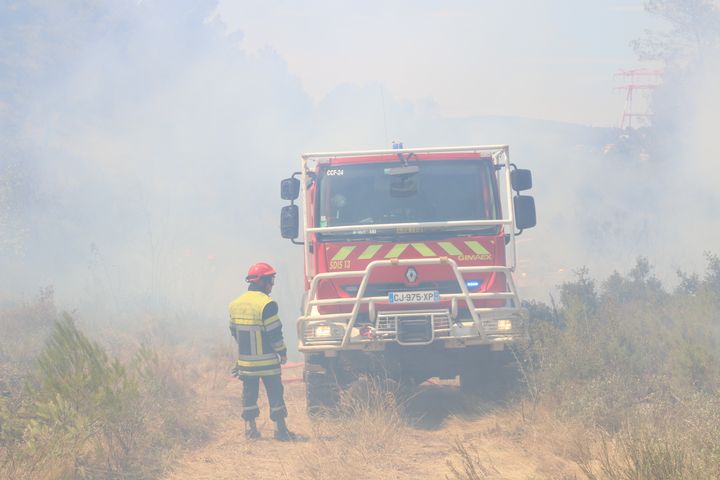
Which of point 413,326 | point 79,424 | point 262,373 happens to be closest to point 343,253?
point 413,326

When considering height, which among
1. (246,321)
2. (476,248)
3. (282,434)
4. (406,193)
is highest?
(406,193)

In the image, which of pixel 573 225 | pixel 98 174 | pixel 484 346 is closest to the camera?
pixel 484 346

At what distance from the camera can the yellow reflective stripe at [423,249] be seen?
8.47m

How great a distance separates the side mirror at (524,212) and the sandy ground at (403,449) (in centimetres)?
182

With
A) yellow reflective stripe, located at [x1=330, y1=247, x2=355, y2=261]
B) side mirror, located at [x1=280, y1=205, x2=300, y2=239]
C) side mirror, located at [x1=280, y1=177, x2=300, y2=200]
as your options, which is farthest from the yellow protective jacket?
side mirror, located at [x1=280, y1=177, x2=300, y2=200]

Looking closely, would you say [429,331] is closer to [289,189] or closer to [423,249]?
[423,249]

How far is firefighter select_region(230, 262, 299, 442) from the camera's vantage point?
26.4 ft

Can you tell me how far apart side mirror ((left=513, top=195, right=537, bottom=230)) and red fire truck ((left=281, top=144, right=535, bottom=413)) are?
10 mm

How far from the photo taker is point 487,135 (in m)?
31.0

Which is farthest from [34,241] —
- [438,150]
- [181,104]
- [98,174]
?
[438,150]

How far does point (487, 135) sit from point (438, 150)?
74.7 ft

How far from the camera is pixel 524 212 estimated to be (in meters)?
8.69

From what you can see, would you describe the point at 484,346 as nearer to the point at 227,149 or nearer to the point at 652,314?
the point at 652,314

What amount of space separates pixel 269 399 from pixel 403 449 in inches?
63.0
